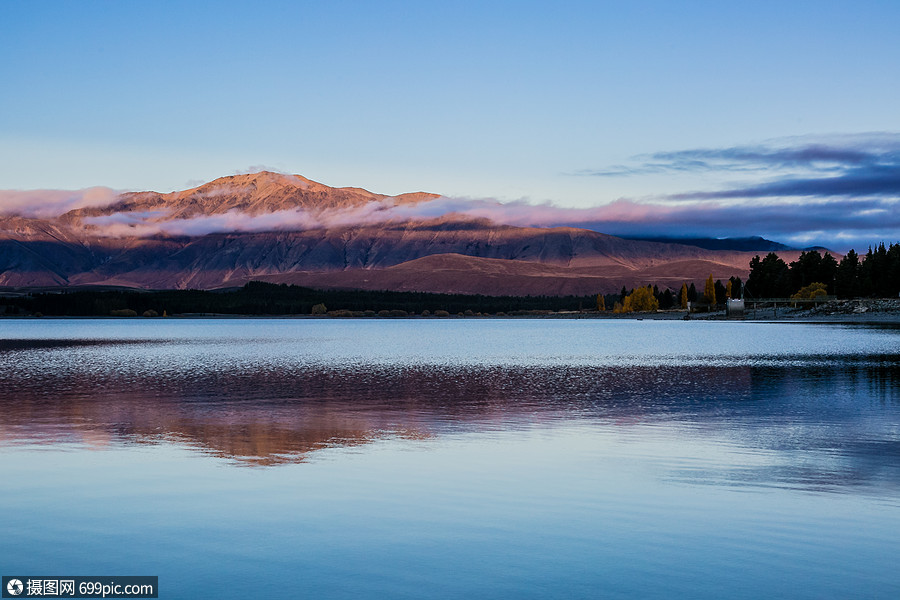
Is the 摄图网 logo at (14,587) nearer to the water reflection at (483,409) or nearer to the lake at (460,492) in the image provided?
A: the lake at (460,492)

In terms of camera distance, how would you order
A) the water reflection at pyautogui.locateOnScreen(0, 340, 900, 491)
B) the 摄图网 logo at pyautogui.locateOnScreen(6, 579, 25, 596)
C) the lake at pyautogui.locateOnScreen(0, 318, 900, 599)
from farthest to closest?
1. the water reflection at pyautogui.locateOnScreen(0, 340, 900, 491)
2. the lake at pyautogui.locateOnScreen(0, 318, 900, 599)
3. the 摄图网 logo at pyautogui.locateOnScreen(6, 579, 25, 596)

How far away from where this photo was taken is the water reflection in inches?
961

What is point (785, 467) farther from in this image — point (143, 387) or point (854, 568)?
point (143, 387)

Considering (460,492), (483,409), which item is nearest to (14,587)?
(460,492)

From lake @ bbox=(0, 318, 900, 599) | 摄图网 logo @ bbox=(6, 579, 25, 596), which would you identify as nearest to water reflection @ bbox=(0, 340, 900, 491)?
lake @ bbox=(0, 318, 900, 599)

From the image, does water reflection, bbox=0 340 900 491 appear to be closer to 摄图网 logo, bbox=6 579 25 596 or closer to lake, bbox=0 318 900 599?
lake, bbox=0 318 900 599

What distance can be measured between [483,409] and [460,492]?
55.0 feet

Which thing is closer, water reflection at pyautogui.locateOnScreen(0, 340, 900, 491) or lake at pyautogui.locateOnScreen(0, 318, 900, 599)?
lake at pyautogui.locateOnScreen(0, 318, 900, 599)

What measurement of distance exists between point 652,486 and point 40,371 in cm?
5017

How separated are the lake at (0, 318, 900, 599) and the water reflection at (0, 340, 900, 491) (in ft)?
0.62

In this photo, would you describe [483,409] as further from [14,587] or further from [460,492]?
[14,587]

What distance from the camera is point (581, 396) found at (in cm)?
4134

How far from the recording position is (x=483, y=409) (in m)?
36.3

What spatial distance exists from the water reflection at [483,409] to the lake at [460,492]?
0.19 metres
